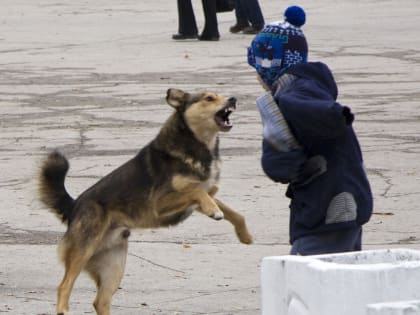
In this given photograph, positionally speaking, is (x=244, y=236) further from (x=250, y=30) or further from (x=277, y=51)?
(x=250, y=30)

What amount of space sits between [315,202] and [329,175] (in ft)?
0.42

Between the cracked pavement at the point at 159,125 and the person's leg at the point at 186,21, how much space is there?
0.26 metres

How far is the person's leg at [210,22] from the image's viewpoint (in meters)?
18.8

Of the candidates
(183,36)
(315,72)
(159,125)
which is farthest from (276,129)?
(183,36)

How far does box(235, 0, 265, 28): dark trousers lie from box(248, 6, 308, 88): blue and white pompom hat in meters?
14.0

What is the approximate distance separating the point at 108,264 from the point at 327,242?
5.36 feet

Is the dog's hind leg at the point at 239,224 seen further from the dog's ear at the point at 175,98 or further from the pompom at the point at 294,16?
the pompom at the point at 294,16

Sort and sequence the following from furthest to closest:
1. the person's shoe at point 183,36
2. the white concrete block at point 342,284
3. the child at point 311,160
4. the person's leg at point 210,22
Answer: the person's shoe at point 183,36 < the person's leg at point 210,22 < the child at point 311,160 < the white concrete block at point 342,284

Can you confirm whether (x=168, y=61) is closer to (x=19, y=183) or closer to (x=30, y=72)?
(x=30, y=72)

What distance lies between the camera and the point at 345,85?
14.8 meters

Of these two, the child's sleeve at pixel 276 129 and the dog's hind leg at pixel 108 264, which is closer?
the child's sleeve at pixel 276 129

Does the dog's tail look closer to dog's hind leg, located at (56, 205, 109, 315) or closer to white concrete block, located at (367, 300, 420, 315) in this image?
dog's hind leg, located at (56, 205, 109, 315)

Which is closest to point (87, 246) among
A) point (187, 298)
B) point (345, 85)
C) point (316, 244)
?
point (187, 298)

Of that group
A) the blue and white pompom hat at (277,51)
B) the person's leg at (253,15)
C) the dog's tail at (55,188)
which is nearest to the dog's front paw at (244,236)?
the dog's tail at (55,188)
